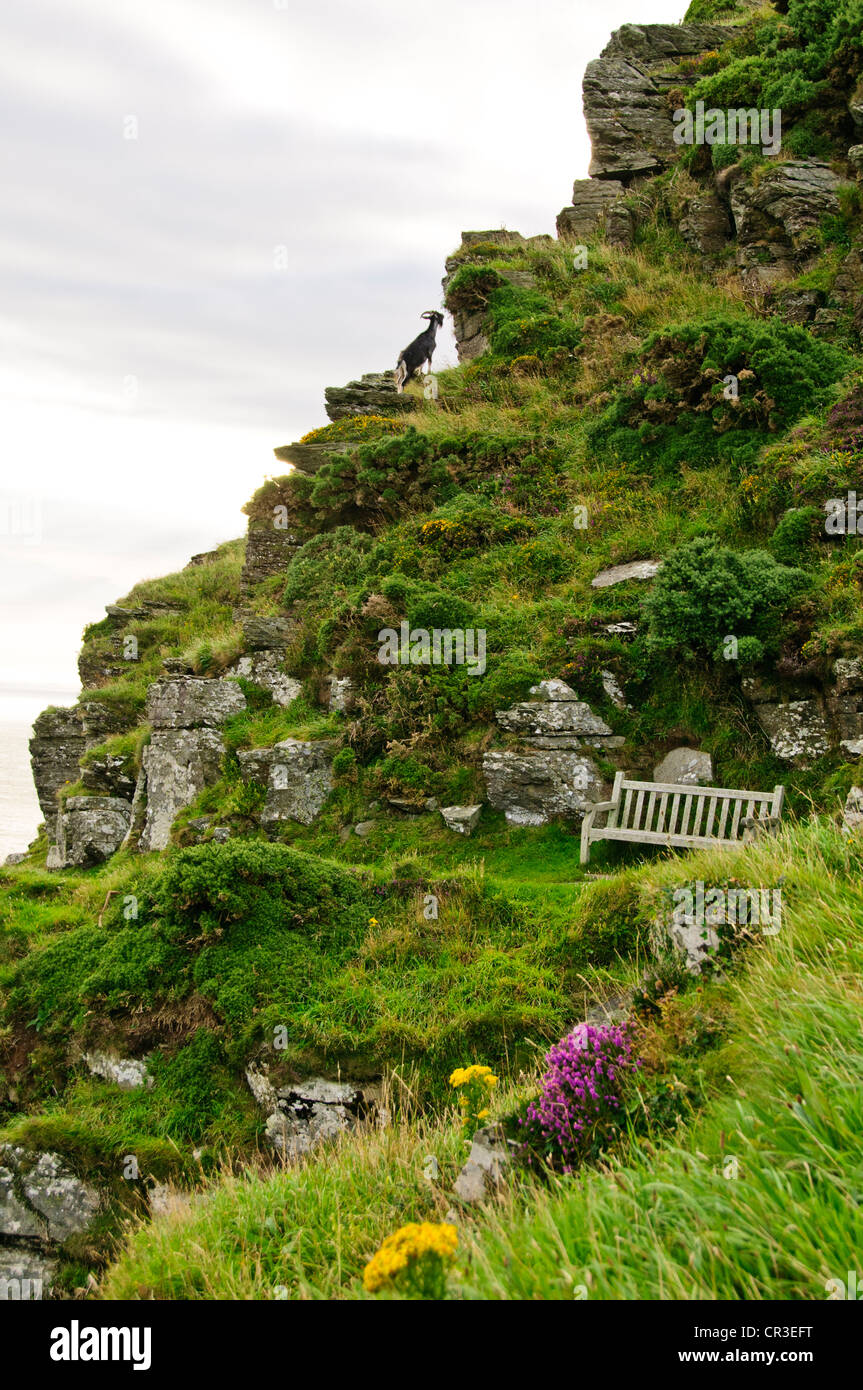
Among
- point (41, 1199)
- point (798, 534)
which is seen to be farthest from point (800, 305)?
point (41, 1199)

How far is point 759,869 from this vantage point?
5.46 meters

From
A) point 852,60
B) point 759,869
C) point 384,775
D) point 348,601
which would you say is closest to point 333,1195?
point 759,869

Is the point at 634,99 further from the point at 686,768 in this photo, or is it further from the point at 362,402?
the point at 686,768

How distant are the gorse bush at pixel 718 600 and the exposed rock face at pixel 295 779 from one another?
5443 mm

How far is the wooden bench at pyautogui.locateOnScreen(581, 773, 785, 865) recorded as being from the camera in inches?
335

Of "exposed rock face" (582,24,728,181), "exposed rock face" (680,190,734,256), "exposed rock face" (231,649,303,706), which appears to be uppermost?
"exposed rock face" (582,24,728,181)

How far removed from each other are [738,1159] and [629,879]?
4612mm

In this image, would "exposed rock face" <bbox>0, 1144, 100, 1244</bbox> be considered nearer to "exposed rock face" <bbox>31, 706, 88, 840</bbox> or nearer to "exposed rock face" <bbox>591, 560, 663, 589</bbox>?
"exposed rock face" <bbox>591, 560, 663, 589</bbox>

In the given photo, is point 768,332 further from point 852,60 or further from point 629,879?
point 629,879

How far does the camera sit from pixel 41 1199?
6.07m

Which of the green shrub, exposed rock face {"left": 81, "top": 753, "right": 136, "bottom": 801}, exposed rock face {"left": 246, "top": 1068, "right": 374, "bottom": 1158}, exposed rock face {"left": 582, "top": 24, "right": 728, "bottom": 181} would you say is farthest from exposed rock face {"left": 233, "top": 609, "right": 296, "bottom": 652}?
exposed rock face {"left": 582, "top": 24, "right": 728, "bottom": 181}

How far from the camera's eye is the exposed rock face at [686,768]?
996cm

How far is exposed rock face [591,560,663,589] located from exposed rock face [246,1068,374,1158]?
28.4 ft

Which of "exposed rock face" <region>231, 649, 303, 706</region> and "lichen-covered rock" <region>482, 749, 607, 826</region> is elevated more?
"exposed rock face" <region>231, 649, 303, 706</region>
